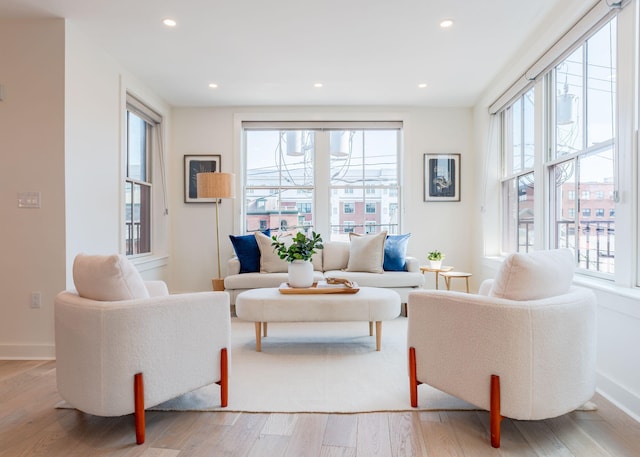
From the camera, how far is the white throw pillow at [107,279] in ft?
5.64

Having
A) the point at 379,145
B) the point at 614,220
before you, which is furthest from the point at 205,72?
the point at 614,220

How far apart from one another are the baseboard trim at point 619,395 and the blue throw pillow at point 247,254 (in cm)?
322

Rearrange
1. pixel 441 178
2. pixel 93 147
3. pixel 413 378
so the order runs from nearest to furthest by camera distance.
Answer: pixel 413 378 < pixel 93 147 < pixel 441 178

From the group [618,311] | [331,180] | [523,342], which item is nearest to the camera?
[523,342]

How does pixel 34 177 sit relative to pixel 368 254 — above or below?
above

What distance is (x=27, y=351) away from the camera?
2885 millimetres

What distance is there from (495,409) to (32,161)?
3506 mm

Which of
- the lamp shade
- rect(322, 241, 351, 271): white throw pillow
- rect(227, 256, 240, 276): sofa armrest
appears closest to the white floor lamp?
the lamp shade

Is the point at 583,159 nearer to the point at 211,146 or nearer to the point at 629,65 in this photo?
the point at 629,65

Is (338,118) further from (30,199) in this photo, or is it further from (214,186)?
(30,199)

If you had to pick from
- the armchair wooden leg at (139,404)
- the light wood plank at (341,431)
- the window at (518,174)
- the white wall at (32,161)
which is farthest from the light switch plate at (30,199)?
the window at (518,174)

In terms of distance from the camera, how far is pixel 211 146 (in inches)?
196

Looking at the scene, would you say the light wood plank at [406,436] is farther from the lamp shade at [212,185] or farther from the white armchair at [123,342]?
the lamp shade at [212,185]

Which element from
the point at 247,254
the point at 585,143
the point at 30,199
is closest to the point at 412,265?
the point at 247,254
